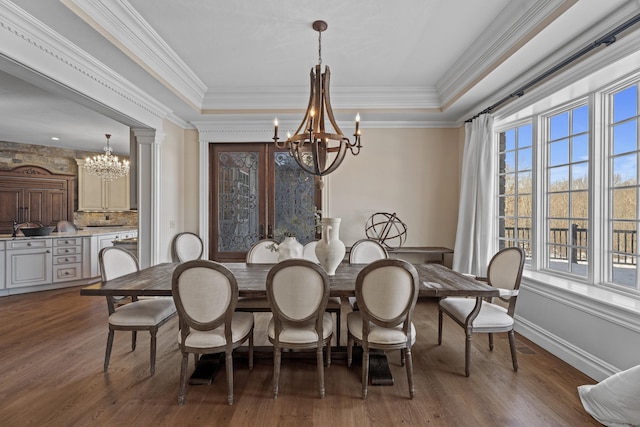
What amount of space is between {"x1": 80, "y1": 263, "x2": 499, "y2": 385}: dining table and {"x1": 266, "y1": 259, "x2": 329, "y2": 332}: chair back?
165mm

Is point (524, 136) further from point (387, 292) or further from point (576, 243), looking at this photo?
point (387, 292)

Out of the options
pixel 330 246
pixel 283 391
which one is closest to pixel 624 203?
pixel 330 246

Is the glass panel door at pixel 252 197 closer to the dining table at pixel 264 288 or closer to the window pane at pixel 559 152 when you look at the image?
the dining table at pixel 264 288

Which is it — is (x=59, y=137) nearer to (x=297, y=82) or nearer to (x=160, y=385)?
(x=297, y=82)

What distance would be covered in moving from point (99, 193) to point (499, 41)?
8165mm

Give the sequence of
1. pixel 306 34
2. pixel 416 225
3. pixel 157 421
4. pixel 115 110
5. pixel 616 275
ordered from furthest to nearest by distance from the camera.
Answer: pixel 416 225, pixel 115 110, pixel 306 34, pixel 616 275, pixel 157 421

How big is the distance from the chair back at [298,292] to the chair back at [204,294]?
26cm

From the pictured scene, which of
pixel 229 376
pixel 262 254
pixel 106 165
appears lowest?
pixel 229 376

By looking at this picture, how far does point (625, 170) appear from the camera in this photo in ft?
7.94

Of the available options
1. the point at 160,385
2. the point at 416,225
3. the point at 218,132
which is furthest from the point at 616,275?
the point at 218,132

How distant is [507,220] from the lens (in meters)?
3.75

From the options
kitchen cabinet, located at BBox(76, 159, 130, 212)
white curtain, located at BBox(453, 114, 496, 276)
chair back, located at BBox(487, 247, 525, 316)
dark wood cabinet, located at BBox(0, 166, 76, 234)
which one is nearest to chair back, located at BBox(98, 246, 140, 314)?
chair back, located at BBox(487, 247, 525, 316)

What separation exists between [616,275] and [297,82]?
3.61 meters

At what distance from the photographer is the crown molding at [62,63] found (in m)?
2.08
